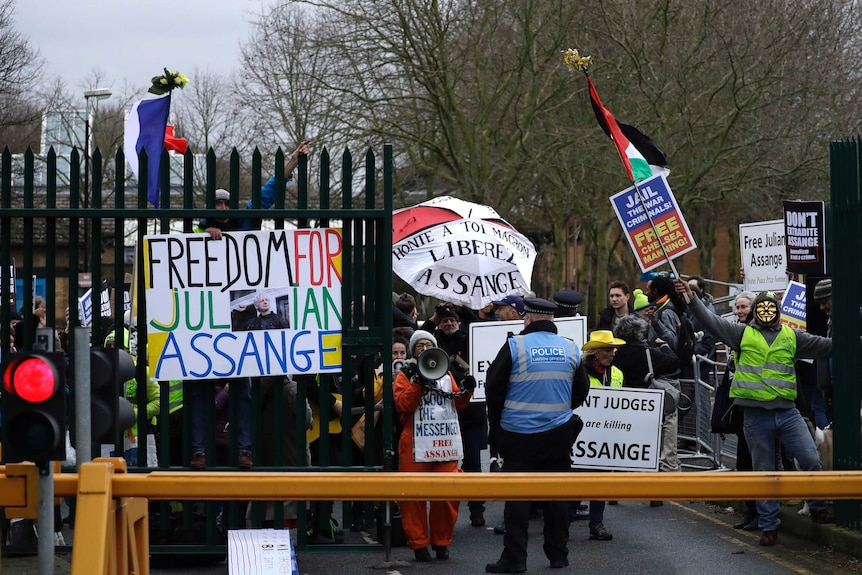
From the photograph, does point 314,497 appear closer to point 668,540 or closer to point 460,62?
point 668,540

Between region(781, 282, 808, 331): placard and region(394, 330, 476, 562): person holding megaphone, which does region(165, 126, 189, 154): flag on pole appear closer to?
region(394, 330, 476, 562): person holding megaphone

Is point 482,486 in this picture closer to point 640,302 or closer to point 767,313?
point 767,313

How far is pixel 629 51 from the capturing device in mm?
27609

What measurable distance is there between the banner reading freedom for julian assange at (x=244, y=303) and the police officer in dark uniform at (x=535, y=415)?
Result: 1654 mm

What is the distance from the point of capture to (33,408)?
4.80 m

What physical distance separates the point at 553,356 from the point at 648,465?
91.8 inches

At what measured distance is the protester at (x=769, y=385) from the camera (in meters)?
9.52

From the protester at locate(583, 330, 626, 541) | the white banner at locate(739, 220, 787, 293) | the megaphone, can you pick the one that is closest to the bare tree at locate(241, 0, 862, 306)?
the white banner at locate(739, 220, 787, 293)

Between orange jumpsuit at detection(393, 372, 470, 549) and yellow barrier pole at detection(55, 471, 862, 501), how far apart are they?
3.80m

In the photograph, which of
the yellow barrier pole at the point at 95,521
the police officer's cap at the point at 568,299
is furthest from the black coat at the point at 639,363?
the yellow barrier pole at the point at 95,521

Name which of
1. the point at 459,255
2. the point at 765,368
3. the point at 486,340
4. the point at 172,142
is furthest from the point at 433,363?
the point at 459,255

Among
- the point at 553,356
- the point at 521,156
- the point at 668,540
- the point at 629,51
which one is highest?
the point at 629,51

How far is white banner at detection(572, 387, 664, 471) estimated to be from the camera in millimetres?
10625

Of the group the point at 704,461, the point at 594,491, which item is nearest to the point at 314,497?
the point at 594,491
